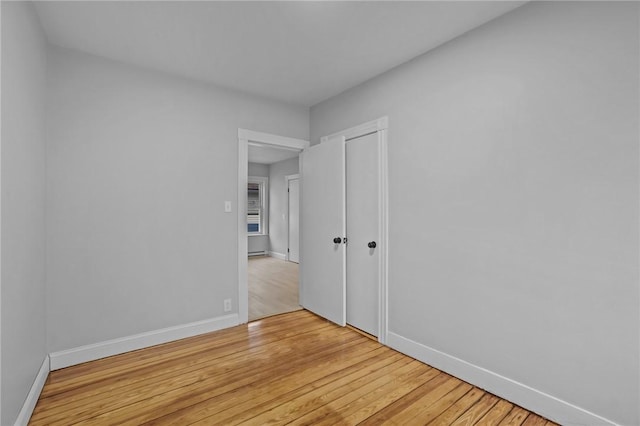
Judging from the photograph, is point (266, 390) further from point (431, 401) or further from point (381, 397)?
point (431, 401)

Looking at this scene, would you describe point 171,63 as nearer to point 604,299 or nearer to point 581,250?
point 581,250

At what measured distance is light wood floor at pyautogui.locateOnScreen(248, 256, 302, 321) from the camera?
3.67 m

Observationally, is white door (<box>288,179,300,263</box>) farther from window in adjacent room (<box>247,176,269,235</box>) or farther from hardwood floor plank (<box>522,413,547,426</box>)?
hardwood floor plank (<box>522,413,547,426</box>)

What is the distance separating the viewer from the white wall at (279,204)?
7.37 m

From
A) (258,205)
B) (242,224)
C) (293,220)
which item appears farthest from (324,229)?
(258,205)

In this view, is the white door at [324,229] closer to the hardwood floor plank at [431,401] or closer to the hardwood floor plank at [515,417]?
the hardwood floor plank at [431,401]

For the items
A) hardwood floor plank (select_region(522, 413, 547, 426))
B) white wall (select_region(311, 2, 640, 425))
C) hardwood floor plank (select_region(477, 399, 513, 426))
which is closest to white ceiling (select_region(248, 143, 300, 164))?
white wall (select_region(311, 2, 640, 425))

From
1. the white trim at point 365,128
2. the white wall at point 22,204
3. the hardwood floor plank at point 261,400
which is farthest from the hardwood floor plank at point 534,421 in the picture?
the white wall at point 22,204

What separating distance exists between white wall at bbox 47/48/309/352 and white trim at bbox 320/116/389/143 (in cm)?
108

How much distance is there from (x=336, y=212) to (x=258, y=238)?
17.5ft

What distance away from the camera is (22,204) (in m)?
1.69

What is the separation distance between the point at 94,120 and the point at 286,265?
479cm

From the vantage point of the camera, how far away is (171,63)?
8.59 ft

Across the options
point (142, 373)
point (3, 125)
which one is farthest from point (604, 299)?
point (3, 125)
